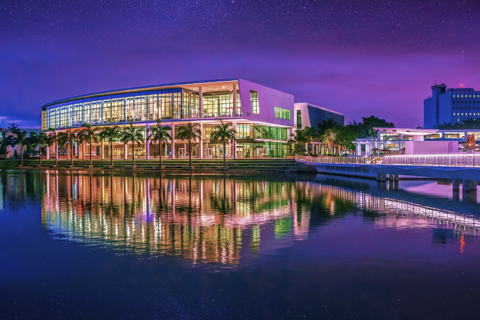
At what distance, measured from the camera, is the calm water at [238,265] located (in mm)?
7062

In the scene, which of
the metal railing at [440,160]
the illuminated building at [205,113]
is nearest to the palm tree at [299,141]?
the illuminated building at [205,113]

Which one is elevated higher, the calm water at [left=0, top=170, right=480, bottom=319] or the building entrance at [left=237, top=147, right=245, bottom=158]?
the building entrance at [left=237, top=147, right=245, bottom=158]

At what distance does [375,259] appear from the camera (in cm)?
1012

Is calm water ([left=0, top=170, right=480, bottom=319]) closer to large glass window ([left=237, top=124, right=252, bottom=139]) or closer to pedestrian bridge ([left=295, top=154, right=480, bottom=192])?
pedestrian bridge ([left=295, top=154, right=480, bottom=192])

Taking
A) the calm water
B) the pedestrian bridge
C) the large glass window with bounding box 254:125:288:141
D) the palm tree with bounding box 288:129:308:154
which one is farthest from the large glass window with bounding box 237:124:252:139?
the calm water

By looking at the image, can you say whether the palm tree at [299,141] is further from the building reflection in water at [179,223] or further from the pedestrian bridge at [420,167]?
the building reflection in water at [179,223]

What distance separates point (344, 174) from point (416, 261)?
43.4 metres

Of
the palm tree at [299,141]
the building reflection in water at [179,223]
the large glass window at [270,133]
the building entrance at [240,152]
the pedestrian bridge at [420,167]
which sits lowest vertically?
the building reflection in water at [179,223]

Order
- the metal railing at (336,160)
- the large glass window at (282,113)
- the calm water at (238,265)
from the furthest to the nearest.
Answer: the large glass window at (282,113), the metal railing at (336,160), the calm water at (238,265)

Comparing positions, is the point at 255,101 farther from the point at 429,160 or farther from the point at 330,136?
the point at 429,160

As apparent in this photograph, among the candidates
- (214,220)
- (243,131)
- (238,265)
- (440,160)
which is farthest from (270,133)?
(238,265)

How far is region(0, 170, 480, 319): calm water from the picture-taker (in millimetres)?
7062

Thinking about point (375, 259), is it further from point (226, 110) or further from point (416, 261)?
point (226, 110)

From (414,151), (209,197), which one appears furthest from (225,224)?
(414,151)
